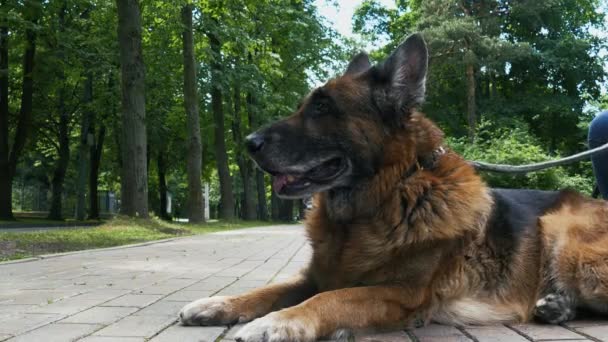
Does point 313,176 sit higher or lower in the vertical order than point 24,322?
higher

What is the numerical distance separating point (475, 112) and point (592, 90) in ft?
26.3

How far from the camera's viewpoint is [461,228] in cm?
361

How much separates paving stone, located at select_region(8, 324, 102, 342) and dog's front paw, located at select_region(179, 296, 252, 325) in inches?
20.4

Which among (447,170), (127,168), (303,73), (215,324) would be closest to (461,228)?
(447,170)

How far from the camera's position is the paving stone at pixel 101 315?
367 centimetres

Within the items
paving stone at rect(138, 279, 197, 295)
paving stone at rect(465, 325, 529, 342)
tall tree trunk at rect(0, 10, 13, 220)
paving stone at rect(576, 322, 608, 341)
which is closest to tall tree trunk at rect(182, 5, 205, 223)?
tall tree trunk at rect(0, 10, 13, 220)

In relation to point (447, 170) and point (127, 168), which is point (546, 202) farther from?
point (127, 168)

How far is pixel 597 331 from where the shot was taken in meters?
3.38

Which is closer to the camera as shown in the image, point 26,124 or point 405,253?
point 405,253

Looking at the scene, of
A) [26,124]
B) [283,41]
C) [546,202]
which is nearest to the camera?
[546,202]

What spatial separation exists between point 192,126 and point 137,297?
15.4 metres

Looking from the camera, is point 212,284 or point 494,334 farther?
point 212,284

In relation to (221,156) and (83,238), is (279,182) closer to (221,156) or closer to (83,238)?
(83,238)

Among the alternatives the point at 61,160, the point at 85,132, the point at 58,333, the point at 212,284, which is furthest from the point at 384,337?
the point at 61,160
